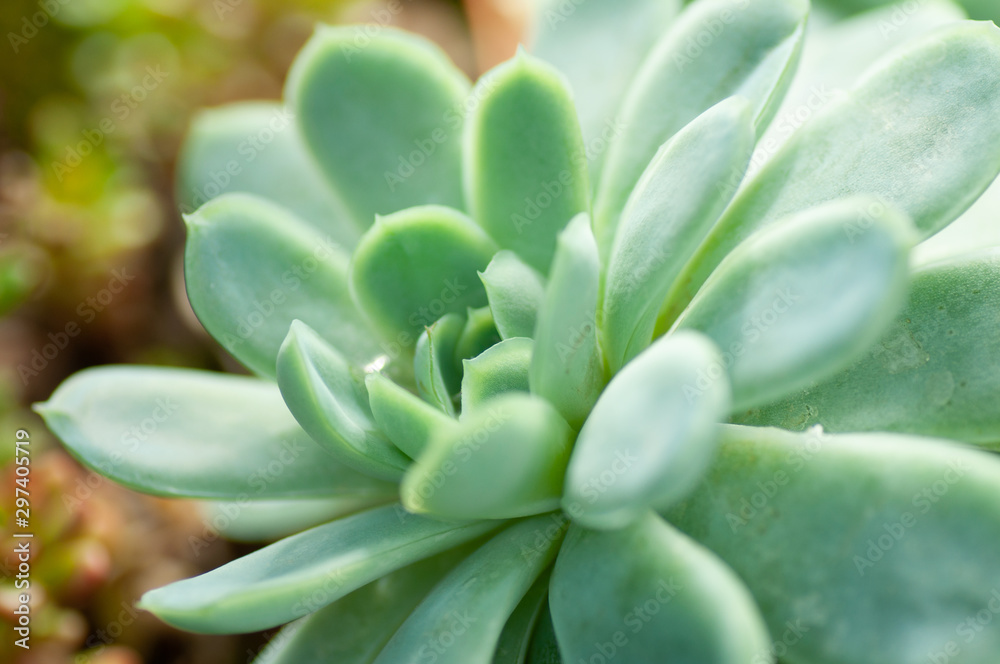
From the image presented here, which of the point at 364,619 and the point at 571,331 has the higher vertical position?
the point at 571,331

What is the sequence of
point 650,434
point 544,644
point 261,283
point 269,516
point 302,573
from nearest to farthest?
point 650,434 < point 302,573 < point 544,644 < point 261,283 < point 269,516

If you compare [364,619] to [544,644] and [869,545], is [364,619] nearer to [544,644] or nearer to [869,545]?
[544,644]

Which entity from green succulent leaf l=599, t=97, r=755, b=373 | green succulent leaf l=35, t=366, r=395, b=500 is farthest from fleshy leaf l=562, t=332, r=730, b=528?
green succulent leaf l=35, t=366, r=395, b=500

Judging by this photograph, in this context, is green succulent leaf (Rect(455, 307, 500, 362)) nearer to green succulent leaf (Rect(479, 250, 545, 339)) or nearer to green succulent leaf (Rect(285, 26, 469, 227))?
green succulent leaf (Rect(479, 250, 545, 339))

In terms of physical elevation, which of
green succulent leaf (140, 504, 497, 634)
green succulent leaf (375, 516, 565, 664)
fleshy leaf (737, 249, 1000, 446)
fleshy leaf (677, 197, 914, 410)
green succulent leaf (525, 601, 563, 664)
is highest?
fleshy leaf (677, 197, 914, 410)

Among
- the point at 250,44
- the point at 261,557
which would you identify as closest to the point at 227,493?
the point at 261,557

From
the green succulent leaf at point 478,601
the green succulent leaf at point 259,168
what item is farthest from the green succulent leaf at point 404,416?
the green succulent leaf at point 259,168

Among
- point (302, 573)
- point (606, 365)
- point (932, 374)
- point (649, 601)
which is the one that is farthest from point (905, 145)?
point (302, 573)
